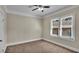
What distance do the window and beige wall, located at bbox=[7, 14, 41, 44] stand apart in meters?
0.94

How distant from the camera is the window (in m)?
2.74

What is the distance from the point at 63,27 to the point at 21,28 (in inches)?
66.5

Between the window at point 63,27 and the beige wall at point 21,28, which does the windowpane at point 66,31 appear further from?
the beige wall at point 21,28

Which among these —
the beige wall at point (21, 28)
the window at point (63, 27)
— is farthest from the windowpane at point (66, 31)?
the beige wall at point (21, 28)

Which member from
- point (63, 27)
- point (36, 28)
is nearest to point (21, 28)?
point (36, 28)

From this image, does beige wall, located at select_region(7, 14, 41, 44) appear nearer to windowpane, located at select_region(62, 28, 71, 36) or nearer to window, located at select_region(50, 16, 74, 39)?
window, located at select_region(50, 16, 74, 39)

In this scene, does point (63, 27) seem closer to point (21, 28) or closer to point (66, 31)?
point (66, 31)

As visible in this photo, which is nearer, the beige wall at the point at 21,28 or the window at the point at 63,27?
the beige wall at the point at 21,28

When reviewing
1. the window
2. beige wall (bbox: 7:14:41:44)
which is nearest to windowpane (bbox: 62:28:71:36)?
the window

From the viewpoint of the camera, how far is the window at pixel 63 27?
2738 mm
